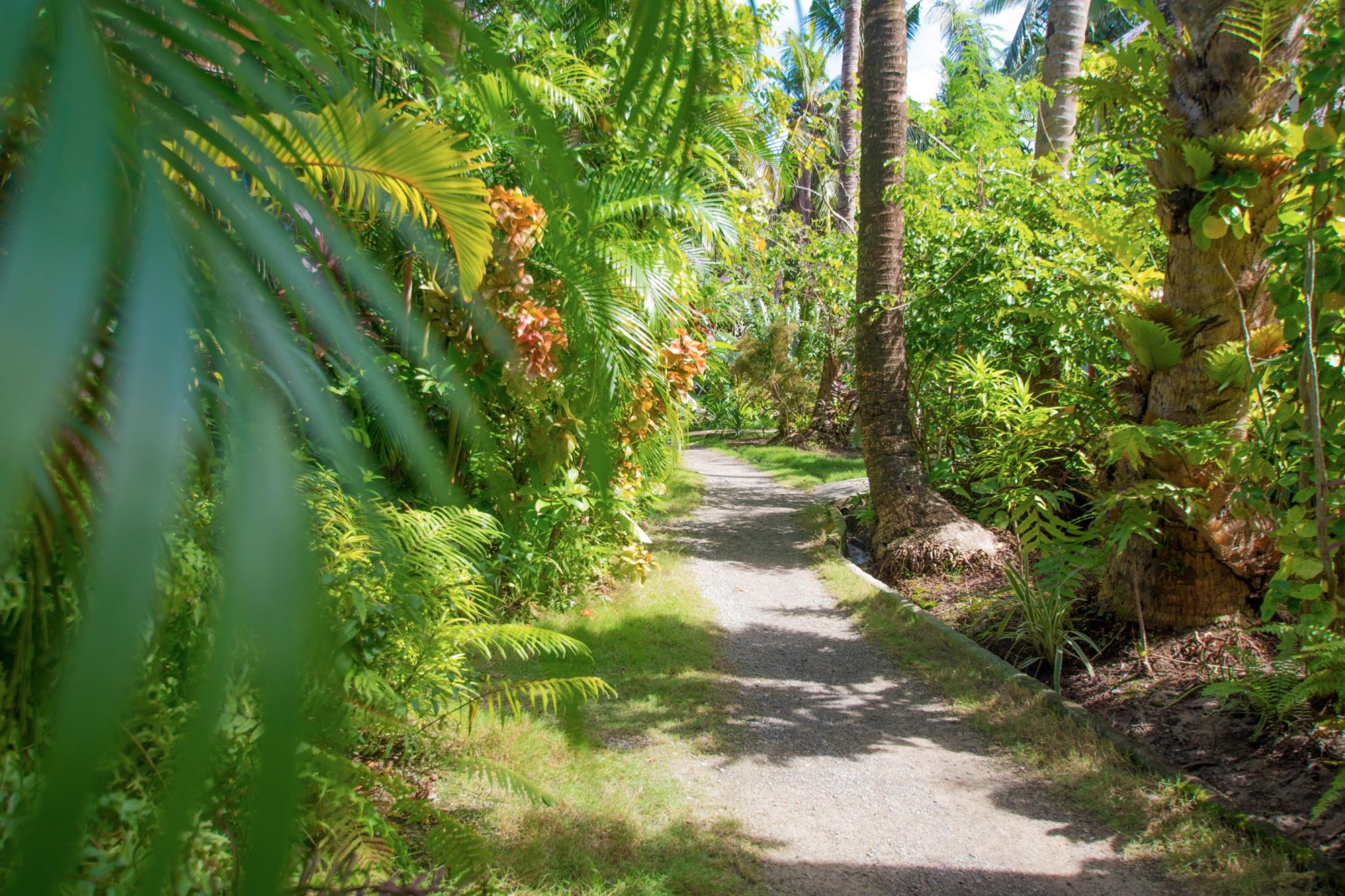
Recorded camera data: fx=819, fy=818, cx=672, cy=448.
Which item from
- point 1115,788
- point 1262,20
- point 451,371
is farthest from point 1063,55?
point 451,371

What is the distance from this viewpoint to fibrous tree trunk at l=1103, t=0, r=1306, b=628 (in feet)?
12.0

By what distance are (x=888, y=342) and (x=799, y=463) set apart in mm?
7102

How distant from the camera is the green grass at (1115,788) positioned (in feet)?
8.97

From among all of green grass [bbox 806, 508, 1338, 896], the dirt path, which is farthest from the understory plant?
the dirt path

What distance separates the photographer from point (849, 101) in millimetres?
12406

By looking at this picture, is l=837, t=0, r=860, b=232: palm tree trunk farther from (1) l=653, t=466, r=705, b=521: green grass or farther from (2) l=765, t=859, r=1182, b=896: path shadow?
(2) l=765, t=859, r=1182, b=896: path shadow

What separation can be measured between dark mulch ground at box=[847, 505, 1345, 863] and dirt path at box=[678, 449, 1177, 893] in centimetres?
59

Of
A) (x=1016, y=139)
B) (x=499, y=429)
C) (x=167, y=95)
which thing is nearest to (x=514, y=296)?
(x=499, y=429)

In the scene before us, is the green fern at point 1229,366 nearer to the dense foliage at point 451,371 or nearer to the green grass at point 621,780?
the dense foliage at point 451,371

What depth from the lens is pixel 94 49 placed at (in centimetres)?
28

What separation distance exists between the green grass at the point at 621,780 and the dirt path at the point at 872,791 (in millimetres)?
159

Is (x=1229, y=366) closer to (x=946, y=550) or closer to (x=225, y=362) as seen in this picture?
(x=946, y=550)

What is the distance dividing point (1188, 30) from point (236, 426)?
195 inches

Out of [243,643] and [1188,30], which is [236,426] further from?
[1188,30]
